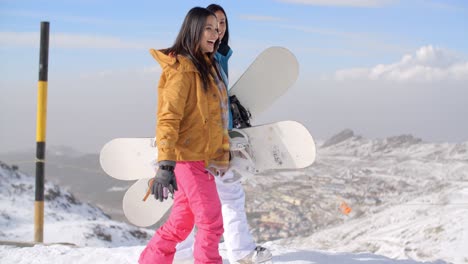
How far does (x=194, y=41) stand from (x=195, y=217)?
762mm

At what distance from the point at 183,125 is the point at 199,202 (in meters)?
0.33

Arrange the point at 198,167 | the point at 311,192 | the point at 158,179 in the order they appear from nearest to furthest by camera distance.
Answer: the point at 158,179, the point at 198,167, the point at 311,192

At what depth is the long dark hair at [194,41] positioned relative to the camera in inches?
91.0

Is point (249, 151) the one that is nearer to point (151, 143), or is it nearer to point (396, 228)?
point (151, 143)

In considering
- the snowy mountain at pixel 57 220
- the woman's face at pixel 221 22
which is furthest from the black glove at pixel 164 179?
the snowy mountain at pixel 57 220

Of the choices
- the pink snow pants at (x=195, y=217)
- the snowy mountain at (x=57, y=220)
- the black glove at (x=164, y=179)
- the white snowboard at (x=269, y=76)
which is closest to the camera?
the black glove at (x=164, y=179)

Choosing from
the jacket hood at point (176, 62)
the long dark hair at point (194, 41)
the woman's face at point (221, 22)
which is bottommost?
the jacket hood at point (176, 62)

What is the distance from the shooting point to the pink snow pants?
90.0 inches

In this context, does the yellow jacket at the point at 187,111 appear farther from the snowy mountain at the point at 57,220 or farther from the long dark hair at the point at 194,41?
the snowy mountain at the point at 57,220

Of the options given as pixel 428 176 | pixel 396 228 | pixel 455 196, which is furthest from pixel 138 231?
pixel 428 176

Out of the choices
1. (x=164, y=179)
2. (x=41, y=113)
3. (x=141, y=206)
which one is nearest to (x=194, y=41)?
(x=164, y=179)

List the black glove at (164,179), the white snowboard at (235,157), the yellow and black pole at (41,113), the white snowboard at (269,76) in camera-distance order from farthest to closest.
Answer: the yellow and black pole at (41,113)
the white snowboard at (269,76)
the white snowboard at (235,157)
the black glove at (164,179)

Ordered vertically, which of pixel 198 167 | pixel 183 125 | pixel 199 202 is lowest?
pixel 199 202

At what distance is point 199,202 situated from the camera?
2.28 meters
